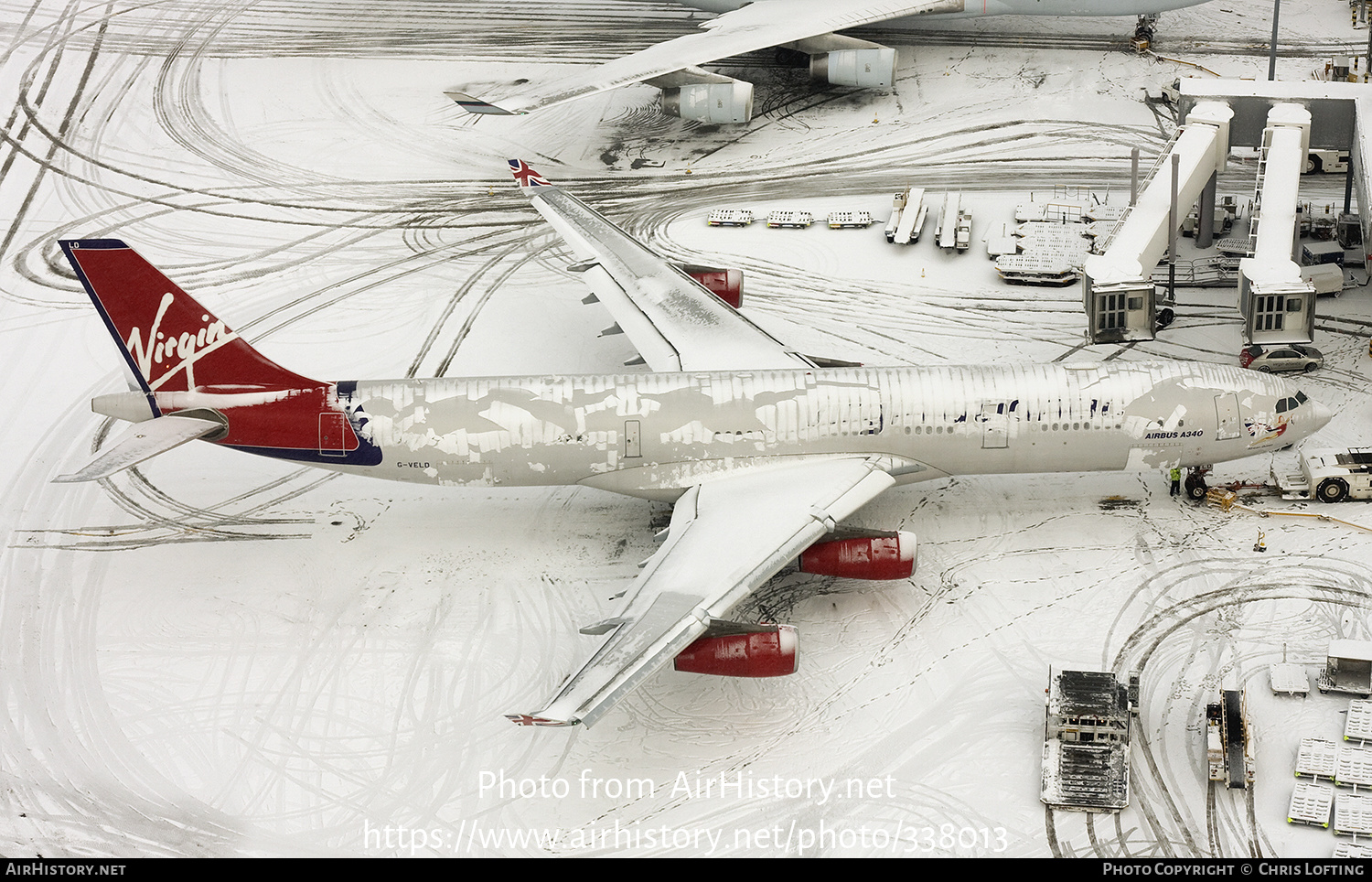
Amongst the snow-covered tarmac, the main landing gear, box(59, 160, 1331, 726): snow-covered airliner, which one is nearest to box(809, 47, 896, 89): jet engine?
the snow-covered tarmac

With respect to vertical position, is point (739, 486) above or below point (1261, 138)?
below

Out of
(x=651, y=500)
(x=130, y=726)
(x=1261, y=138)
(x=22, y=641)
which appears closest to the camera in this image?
(x=130, y=726)

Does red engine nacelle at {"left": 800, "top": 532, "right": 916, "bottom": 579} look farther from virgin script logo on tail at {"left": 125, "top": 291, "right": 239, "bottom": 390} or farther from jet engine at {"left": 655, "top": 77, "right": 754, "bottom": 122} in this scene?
jet engine at {"left": 655, "top": 77, "right": 754, "bottom": 122}

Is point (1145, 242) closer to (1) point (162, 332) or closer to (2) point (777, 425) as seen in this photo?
(2) point (777, 425)

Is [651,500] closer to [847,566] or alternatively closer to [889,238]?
[847,566]

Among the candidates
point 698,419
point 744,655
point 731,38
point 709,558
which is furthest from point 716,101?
point 744,655

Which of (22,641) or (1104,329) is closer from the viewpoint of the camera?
(22,641)
